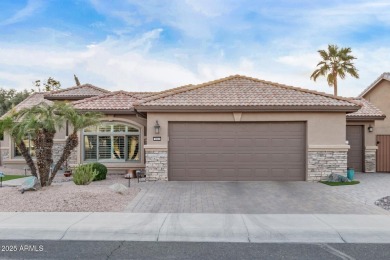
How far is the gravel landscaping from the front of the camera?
859 centimetres

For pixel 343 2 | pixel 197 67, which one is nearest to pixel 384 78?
pixel 343 2

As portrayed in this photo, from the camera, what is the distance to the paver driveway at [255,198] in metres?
8.73

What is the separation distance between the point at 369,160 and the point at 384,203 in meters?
9.25

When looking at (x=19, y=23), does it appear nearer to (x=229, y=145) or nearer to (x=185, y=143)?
Result: (x=185, y=143)

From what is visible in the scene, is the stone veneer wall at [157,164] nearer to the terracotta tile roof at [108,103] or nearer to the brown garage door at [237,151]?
the brown garage door at [237,151]

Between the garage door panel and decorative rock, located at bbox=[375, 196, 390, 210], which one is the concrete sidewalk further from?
the garage door panel

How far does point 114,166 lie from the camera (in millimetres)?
16500

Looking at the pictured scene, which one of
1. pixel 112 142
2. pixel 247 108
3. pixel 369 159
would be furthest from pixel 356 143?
pixel 112 142

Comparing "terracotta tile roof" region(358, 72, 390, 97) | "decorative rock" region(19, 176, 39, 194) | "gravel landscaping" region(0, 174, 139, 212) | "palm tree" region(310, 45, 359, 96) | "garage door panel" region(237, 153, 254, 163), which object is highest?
"palm tree" region(310, 45, 359, 96)

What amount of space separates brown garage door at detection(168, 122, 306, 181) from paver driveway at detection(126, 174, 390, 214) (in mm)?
696

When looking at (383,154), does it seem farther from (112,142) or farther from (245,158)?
(112,142)

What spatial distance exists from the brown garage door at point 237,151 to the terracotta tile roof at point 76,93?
9378 mm

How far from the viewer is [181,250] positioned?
5805 mm

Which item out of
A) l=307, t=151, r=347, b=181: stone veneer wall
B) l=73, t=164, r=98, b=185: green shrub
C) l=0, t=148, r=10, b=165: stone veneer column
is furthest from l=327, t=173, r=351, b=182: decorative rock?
l=0, t=148, r=10, b=165: stone veneer column
